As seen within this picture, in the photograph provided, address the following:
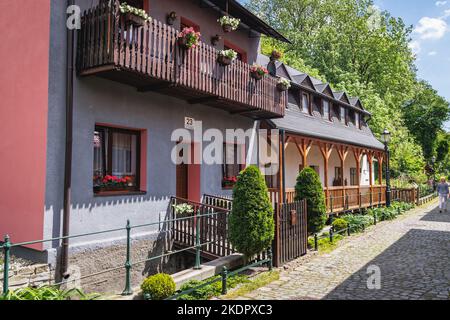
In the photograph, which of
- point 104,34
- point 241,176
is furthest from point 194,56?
point 241,176

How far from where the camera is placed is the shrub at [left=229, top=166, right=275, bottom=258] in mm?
7625

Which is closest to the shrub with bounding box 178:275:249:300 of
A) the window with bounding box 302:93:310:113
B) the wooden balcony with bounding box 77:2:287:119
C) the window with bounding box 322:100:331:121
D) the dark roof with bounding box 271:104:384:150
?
the wooden balcony with bounding box 77:2:287:119

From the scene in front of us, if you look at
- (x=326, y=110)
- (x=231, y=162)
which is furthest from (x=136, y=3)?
(x=326, y=110)

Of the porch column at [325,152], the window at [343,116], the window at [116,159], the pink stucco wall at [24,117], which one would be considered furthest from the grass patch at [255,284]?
the window at [343,116]

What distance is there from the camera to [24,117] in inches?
286

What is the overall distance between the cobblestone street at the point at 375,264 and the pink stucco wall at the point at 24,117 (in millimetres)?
4468

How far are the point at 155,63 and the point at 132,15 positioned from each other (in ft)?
3.49

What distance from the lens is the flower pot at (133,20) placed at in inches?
277

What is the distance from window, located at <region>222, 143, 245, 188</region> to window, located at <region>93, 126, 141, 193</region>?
376 cm

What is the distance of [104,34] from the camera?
6965 millimetres

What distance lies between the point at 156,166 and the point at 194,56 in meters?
2.87

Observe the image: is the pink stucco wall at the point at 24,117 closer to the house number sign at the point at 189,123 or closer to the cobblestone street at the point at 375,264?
the house number sign at the point at 189,123

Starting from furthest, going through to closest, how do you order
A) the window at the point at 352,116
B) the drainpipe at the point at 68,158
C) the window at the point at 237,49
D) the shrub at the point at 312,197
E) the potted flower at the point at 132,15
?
the window at the point at 352,116, the window at the point at 237,49, the shrub at the point at 312,197, the potted flower at the point at 132,15, the drainpipe at the point at 68,158

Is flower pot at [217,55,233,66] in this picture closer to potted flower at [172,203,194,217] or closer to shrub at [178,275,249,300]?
potted flower at [172,203,194,217]
